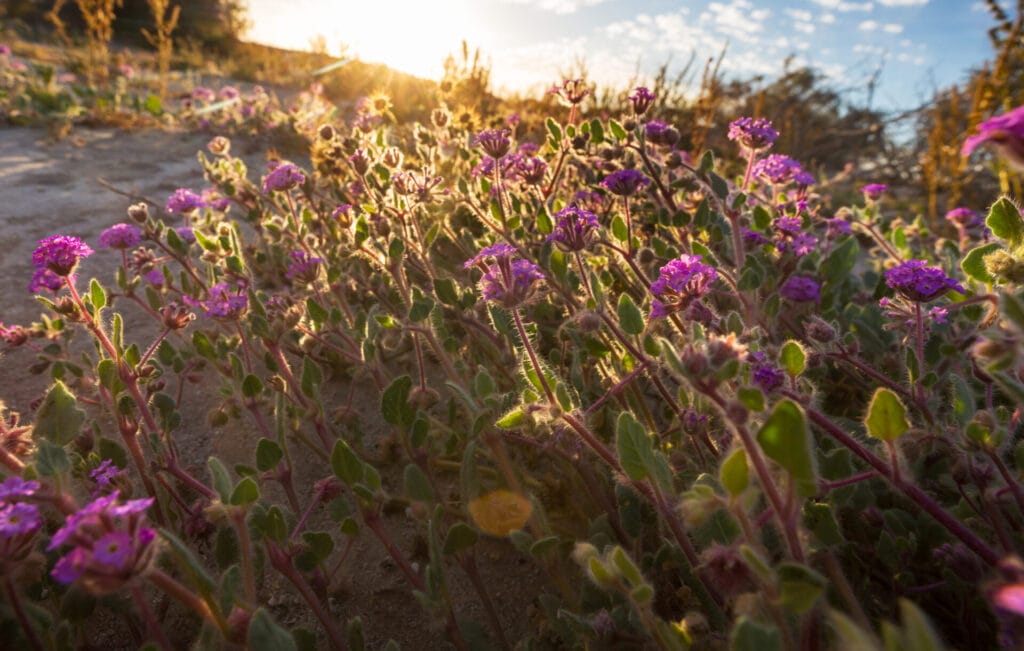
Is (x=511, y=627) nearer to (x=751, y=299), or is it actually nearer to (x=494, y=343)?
(x=494, y=343)

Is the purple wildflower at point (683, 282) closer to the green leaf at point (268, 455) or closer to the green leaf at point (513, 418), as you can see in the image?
the green leaf at point (513, 418)

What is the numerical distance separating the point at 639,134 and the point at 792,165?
0.86 m

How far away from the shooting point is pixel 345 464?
1611mm

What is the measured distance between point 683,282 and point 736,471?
82 centimetres

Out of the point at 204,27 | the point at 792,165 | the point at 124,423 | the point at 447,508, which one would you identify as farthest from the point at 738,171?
the point at 204,27

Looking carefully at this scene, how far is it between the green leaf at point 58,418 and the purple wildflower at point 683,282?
5.06ft

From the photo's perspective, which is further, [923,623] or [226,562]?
[226,562]

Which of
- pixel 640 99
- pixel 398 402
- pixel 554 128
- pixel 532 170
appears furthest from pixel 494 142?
pixel 398 402

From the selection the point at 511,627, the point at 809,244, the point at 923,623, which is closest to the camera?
the point at 923,623

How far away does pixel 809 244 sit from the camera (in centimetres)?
273

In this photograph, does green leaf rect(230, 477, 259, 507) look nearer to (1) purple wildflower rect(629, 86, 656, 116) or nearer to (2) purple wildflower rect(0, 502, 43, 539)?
(2) purple wildflower rect(0, 502, 43, 539)

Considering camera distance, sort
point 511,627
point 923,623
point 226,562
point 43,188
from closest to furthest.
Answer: point 923,623 → point 226,562 → point 511,627 → point 43,188

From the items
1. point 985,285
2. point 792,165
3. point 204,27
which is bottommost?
point 985,285

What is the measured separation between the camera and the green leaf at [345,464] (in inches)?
A: 62.7
